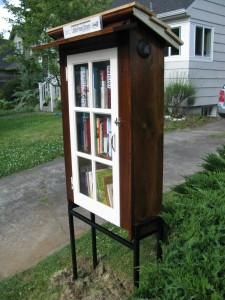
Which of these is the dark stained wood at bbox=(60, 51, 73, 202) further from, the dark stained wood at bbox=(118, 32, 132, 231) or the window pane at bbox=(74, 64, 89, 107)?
the dark stained wood at bbox=(118, 32, 132, 231)

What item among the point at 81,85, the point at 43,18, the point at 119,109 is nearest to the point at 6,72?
the point at 43,18

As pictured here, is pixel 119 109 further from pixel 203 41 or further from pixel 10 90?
pixel 10 90

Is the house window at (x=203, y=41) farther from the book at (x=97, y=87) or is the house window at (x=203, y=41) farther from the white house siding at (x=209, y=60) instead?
the book at (x=97, y=87)

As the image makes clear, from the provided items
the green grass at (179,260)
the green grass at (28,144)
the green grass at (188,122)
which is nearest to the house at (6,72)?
the green grass at (28,144)

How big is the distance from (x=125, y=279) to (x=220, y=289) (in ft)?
5.35

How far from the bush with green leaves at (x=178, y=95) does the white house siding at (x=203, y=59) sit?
0.62 meters

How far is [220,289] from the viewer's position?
1.35 meters

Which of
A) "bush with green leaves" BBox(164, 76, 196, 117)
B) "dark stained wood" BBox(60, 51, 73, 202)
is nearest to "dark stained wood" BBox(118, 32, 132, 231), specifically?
"dark stained wood" BBox(60, 51, 73, 202)

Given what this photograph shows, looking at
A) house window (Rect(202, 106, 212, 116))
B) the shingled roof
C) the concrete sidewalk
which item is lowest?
the concrete sidewalk

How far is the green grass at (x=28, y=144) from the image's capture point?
6820 millimetres

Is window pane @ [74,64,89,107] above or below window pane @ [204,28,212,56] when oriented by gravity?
below

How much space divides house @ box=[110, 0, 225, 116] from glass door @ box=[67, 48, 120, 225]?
8946mm

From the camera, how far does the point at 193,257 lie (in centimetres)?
152

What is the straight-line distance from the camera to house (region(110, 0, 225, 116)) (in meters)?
11.2
